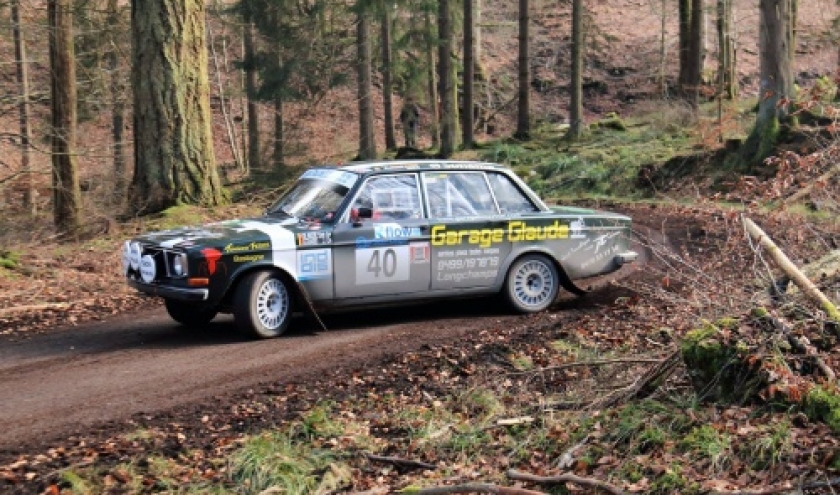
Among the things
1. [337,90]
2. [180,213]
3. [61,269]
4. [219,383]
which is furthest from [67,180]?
[337,90]

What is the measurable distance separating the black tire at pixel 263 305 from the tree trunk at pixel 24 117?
8.74 meters

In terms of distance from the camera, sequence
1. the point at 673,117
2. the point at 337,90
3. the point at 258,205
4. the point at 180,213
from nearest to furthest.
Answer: the point at 180,213, the point at 258,205, the point at 673,117, the point at 337,90

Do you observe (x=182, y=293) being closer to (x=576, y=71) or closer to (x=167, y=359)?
(x=167, y=359)

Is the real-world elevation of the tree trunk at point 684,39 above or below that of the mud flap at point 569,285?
above

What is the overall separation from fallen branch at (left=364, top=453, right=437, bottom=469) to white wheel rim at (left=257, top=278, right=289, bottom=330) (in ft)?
11.0

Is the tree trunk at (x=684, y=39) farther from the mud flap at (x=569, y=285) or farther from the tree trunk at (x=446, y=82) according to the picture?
the mud flap at (x=569, y=285)

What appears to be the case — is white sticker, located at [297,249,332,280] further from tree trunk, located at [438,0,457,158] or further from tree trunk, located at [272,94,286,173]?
tree trunk, located at [272,94,286,173]

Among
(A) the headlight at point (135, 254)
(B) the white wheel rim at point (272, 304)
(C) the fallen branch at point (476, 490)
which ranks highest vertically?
(A) the headlight at point (135, 254)

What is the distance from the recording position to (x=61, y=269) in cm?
1320

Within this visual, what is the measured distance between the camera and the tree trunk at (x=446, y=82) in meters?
31.0

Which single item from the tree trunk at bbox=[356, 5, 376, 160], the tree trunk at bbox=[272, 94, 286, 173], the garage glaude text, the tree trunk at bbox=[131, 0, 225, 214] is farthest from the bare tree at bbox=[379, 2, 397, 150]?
the garage glaude text

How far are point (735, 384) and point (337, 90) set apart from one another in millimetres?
40953

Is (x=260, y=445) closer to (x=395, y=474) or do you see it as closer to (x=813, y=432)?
(x=395, y=474)

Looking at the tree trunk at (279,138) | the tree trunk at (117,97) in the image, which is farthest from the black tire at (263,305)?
the tree trunk at (279,138)
